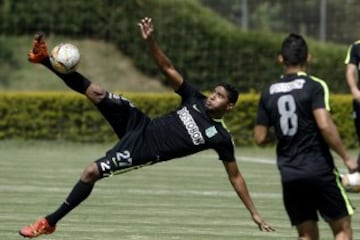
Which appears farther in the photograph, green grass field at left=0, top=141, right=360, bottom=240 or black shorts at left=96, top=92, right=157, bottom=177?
green grass field at left=0, top=141, right=360, bottom=240

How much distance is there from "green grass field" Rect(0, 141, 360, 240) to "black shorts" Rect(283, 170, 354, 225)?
8.50ft

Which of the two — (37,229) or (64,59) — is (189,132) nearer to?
(64,59)

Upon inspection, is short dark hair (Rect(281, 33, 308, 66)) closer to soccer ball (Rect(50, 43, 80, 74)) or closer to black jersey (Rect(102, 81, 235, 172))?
black jersey (Rect(102, 81, 235, 172))

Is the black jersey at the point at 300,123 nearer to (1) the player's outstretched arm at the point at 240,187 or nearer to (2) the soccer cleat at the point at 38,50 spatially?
(1) the player's outstretched arm at the point at 240,187

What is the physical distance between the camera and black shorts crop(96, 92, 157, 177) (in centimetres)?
1026

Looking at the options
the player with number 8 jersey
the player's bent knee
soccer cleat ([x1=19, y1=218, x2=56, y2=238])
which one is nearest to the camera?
the player with number 8 jersey

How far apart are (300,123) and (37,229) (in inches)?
121

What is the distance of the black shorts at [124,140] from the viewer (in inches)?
404

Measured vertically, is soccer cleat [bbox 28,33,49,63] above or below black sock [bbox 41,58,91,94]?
above

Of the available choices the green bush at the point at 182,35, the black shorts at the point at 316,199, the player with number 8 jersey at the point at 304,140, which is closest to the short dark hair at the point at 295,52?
the player with number 8 jersey at the point at 304,140

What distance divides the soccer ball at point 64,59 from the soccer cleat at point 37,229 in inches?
60.1

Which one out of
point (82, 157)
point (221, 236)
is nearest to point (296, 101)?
point (221, 236)

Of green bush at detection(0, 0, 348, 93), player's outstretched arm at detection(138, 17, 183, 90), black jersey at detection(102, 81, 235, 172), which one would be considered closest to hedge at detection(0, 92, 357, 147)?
green bush at detection(0, 0, 348, 93)

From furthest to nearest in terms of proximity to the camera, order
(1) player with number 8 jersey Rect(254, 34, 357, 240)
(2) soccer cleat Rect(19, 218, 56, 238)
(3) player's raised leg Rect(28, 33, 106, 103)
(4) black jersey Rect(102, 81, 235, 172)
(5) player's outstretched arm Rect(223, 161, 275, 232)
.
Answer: (3) player's raised leg Rect(28, 33, 106, 103) → (4) black jersey Rect(102, 81, 235, 172) → (5) player's outstretched arm Rect(223, 161, 275, 232) → (2) soccer cleat Rect(19, 218, 56, 238) → (1) player with number 8 jersey Rect(254, 34, 357, 240)
